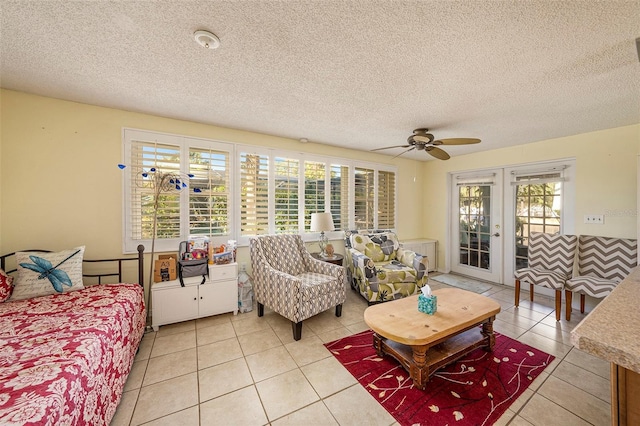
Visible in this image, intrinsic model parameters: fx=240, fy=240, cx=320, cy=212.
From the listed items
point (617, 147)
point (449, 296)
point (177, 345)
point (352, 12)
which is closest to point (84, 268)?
point (177, 345)

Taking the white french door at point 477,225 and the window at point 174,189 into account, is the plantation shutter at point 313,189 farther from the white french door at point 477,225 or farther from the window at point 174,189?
the white french door at point 477,225

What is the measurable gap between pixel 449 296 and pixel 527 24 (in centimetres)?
225

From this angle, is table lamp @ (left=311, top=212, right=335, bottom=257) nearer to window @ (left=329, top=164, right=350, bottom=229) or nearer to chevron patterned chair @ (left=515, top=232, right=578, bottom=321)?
window @ (left=329, top=164, right=350, bottom=229)

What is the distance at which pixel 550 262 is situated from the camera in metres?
3.31

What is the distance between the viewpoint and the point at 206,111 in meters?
2.71

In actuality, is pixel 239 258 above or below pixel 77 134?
below

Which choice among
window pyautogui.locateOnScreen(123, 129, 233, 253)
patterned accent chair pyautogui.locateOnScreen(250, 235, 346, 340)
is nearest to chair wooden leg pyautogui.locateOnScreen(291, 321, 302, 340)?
patterned accent chair pyautogui.locateOnScreen(250, 235, 346, 340)

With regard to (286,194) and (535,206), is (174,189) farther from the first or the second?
(535,206)

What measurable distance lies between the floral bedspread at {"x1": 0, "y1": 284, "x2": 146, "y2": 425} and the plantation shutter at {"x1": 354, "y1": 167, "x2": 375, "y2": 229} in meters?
3.42

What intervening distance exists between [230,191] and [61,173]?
164 centimetres

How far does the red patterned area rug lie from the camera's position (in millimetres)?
1580

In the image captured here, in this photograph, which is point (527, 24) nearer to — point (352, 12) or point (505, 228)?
point (352, 12)

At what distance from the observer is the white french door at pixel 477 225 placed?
13.9ft

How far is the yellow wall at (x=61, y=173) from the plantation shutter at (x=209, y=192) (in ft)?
1.71
